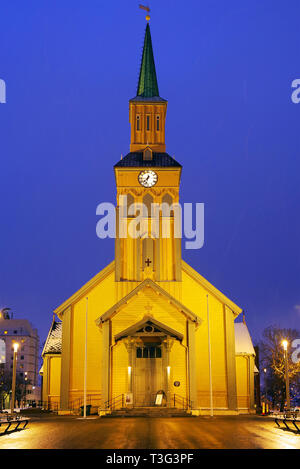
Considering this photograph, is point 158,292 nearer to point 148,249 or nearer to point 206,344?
point 148,249

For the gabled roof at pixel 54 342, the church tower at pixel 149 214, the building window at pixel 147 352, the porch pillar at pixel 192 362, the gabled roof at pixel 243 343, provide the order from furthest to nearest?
the gabled roof at pixel 54 342, the gabled roof at pixel 243 343, the church tower at pixel 149 214, the building window at pixel 147 352, the porch pillar at pixel 192 362

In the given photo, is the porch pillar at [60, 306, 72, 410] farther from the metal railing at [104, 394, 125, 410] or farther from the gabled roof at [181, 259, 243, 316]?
the gabled roof at [181, 259, 243, 316]

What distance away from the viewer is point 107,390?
1377 inches

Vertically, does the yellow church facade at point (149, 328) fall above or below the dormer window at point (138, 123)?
below

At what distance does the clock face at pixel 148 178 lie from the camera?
4212cm

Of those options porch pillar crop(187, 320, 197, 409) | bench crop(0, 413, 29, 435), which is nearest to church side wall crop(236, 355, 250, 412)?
porch pillar crop(187, 320, 197, 409)

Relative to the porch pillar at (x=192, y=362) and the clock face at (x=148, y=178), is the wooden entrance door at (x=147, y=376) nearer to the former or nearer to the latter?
the porch pillar at (x=192, y=362)

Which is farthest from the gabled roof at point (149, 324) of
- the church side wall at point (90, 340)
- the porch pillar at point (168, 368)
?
the church side wall at point (90, 340)

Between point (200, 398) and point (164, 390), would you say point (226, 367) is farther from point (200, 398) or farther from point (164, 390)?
point (164, 390)

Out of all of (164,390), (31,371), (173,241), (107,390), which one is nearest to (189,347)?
(164,390)

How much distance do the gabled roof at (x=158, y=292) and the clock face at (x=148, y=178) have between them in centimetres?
862

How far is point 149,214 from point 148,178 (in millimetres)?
2937

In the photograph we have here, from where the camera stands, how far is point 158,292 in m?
37.0
